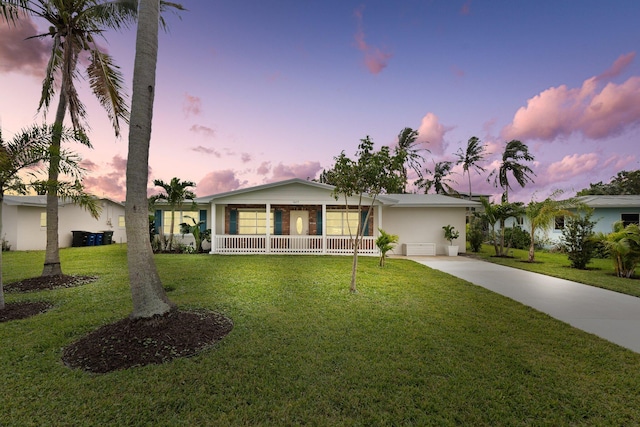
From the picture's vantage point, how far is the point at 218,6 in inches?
392

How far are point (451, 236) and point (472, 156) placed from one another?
1436cm

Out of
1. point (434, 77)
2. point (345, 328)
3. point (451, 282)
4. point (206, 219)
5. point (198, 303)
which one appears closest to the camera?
point (345, 328)

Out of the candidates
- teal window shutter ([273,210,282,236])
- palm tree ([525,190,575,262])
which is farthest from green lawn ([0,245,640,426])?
teal window shutter ([273,210,282,236])

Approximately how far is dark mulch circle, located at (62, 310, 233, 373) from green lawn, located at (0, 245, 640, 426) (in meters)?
0.19

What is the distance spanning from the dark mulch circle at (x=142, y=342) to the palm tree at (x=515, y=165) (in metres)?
27.2

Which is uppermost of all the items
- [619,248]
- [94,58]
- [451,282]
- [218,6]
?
[218,6]

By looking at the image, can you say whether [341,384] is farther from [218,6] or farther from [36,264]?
[36,264]

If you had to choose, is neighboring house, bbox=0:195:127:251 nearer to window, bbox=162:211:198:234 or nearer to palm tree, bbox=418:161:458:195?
window, bbox=162:211:198:234

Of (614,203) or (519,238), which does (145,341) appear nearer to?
(519,238)

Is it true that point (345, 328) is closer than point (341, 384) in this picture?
No

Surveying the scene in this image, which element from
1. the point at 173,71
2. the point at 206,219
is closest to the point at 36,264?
the point at 206,219

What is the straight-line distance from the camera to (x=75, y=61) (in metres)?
7.58

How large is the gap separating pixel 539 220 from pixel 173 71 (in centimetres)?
1686

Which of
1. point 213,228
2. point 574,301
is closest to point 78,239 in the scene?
point 213,228
